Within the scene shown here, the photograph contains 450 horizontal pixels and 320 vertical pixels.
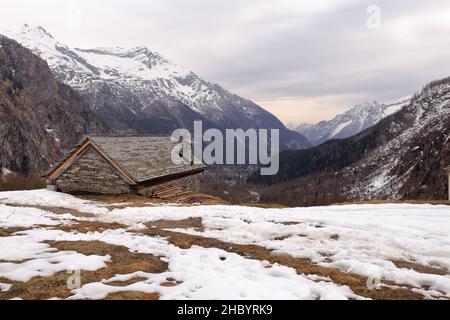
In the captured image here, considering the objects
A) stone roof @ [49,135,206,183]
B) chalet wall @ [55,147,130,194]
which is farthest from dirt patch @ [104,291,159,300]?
chalet wall @ [55,147,130,194]

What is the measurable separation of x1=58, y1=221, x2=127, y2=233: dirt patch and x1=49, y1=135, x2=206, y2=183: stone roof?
39.2 feet

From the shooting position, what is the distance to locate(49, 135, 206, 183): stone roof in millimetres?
27609

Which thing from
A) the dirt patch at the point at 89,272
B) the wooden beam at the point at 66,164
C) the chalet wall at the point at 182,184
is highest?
the wooden beam at the point at 66,164

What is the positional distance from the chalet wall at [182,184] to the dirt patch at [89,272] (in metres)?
16.8

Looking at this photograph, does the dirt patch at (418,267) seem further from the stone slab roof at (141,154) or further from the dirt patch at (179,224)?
the stone slab roof at (141,154)

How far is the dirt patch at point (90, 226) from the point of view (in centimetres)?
1327

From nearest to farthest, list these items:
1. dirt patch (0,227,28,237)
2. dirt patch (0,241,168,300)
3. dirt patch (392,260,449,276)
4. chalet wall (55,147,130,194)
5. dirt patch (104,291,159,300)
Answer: dirt patch (104,291,159,300) → dirt patch (0,241,168,300) → dirt patch (392,260,449,276) → dirt patch (0,227,28,237) → chalet wall (55,147,130,194)

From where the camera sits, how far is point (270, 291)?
7062mm

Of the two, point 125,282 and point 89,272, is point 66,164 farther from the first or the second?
point 125,282

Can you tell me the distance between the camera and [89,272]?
27.3 feet

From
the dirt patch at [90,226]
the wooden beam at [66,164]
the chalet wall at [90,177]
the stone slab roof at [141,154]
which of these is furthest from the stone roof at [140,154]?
the dirt patch at [90,226]

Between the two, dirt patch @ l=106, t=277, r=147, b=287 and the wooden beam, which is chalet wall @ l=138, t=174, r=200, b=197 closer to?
the wooden beam
